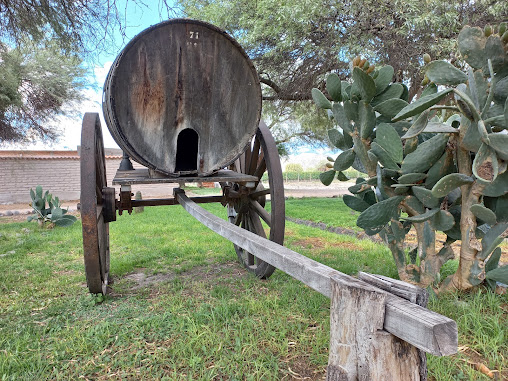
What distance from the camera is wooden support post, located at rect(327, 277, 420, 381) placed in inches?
32.6

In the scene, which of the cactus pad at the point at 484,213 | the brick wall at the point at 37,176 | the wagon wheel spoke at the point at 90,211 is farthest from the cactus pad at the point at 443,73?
the brick wall at the point at 37,176

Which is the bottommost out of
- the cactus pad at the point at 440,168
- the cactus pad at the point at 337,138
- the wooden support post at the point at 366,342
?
the wooden support post at the point at 366,342

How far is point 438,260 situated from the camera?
7.01 ft

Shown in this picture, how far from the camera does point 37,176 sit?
13.4m

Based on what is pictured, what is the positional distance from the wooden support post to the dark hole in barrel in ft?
6.55

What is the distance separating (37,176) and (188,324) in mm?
13952

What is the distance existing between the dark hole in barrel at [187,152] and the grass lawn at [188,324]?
1.02m

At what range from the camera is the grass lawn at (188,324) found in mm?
1670

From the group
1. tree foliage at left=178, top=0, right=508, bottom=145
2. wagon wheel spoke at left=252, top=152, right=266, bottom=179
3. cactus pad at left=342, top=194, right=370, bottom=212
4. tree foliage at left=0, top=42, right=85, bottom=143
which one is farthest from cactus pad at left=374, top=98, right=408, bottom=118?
tree foliage at left=0, top=42, right=85, bottom=143

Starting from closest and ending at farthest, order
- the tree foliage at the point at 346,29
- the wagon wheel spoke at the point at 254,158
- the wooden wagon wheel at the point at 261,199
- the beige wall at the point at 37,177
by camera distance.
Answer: the wooden wagon wheel at the point at 261,199 → the wagon wheel spoke at the point at 254,158 → the tree foliage at the point at 346,29 → the beige wall at the point at 37,177

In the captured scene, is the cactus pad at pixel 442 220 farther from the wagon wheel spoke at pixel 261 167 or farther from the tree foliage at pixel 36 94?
the tree foliage at pixel 36 94

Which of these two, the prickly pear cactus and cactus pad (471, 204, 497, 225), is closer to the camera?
the prickly pear cactus

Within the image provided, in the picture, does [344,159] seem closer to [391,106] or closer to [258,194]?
[391,106]

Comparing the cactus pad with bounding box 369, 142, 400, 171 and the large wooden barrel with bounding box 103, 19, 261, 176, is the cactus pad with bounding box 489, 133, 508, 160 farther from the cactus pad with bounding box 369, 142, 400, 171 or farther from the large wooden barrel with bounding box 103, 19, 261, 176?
the large wooden barrel with bounding box 103, 19, 261, 176
